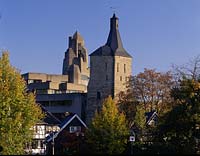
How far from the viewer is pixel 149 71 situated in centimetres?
7350

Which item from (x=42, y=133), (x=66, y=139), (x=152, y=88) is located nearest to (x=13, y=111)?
(x=66, y=139)

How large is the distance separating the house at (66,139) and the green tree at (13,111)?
34.6 ft

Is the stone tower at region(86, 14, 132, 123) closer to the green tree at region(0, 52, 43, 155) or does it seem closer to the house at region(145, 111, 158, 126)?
the house at region(145, 111, 158, 126)

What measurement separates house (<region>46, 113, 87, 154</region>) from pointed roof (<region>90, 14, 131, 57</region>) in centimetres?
4523

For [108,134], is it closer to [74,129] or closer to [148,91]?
[74,129]

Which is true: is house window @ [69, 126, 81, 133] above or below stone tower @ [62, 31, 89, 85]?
below

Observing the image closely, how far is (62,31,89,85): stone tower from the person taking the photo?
142 metres

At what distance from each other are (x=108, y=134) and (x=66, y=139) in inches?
306

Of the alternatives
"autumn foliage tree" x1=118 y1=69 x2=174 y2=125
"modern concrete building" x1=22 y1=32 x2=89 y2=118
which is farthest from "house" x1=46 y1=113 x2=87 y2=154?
"modern concrete building" x1=22 y1=32 x2=89 y2=118

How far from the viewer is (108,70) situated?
102875 mm

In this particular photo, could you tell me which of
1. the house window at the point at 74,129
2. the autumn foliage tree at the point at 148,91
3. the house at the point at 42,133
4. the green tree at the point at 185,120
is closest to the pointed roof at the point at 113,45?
the autumn foliage tree at the point at 148,91

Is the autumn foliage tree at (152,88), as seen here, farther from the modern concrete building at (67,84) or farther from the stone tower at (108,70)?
the modern concrete building at (67,84)

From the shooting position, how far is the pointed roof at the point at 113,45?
10406 centimetres

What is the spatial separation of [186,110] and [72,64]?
10327 cm
